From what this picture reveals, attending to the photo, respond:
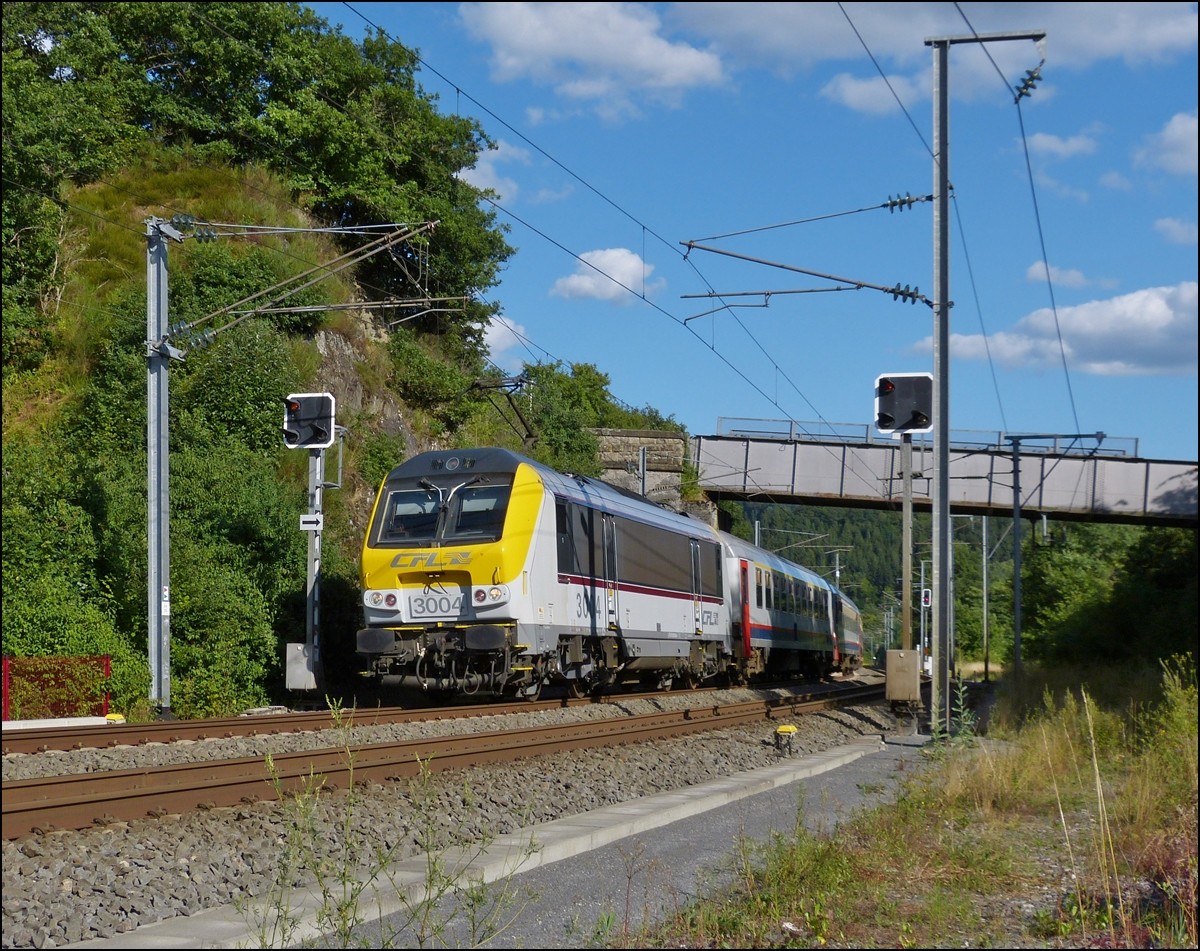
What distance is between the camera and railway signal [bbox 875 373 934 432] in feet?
60.4

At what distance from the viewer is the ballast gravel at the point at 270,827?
6.88 m

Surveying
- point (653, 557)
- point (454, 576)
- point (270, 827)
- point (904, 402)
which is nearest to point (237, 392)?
point (653, 557)

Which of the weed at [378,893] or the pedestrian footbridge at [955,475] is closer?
the weed at [378,893]

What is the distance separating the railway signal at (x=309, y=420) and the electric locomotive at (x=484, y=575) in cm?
236

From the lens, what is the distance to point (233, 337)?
2747 cm

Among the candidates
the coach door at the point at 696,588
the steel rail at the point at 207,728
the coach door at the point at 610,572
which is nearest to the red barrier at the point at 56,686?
the steel rail at the point at 207,728

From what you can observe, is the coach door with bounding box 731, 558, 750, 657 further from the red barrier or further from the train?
the red barrier

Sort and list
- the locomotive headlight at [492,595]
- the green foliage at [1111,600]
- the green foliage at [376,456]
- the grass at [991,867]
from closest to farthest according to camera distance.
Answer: the grass at [991,867]
the locomotive headlight at [492,595]
the green foliage at [376,456]
the green foliage at [1111,600]

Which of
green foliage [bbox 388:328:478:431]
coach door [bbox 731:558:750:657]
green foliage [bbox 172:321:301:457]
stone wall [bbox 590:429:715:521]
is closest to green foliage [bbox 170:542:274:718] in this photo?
green foliage [bbox 172:321:301:457]

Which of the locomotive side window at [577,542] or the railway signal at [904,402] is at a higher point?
the railway signal at [904,402]

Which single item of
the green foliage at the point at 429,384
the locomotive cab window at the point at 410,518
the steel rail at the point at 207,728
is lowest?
the steel rail at the point at 207,728

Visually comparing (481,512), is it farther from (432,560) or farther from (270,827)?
(270,827)

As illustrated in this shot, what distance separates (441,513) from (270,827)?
10062 mm

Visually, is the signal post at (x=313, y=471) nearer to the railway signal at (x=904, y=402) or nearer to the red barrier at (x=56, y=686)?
the red barrier at (x=56, y=686)
